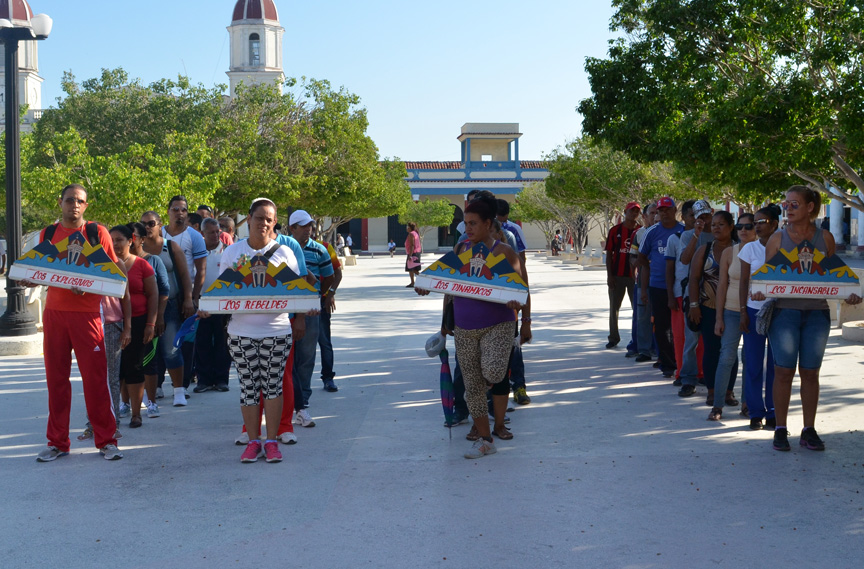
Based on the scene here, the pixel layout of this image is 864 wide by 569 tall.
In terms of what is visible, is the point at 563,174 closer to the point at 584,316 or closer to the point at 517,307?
the point at 584,316

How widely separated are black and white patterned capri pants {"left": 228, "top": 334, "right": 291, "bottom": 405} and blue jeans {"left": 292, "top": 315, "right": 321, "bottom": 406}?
1.30 metres

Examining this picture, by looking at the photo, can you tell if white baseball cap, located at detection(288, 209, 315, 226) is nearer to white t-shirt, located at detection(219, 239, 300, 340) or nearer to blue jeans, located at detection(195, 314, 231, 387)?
white t-shirt, located at detection(219, 239, 300, 340)

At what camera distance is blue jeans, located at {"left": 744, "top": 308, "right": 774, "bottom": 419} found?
6688 millimetres

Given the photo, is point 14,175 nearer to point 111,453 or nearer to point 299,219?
point 299,219

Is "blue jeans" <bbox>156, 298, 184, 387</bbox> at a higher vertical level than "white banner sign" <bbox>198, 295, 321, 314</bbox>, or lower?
lower

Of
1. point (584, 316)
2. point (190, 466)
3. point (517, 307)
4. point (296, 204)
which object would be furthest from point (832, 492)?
point (296, 204)

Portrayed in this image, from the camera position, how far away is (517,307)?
589 centimetres

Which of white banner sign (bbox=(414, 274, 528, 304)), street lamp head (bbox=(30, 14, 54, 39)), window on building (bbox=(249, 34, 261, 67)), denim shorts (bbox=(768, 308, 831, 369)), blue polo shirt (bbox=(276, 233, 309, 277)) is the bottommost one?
denim shorts (bbox=(768, 308, 831, 369))

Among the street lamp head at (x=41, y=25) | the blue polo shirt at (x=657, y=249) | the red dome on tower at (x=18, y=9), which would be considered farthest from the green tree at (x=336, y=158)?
the red dome on tower at (x=18, y=9)

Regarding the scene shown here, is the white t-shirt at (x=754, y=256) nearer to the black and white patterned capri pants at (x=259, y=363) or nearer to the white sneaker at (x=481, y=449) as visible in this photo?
the white sneaker at (x=481, y=449)

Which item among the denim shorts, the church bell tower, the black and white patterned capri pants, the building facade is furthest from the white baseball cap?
the building facade

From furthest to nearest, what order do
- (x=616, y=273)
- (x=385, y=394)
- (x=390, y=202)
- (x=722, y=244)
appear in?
(x=390, y=202)
(x=616, y=273)
(x=385, y=394)
(x=722, y=244)

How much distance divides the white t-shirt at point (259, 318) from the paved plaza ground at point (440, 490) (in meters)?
0.85

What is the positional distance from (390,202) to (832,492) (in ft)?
135
